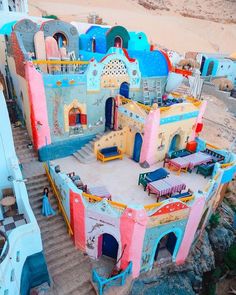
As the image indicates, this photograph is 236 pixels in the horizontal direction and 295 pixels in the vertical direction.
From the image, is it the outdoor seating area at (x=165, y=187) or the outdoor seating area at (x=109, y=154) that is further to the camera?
the outdoor seating area at (x=109, y=154)

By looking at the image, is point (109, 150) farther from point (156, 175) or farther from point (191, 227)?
point (191, 227)

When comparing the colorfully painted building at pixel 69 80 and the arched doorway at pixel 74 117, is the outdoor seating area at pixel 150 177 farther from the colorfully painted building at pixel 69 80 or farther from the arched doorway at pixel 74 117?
the arched doorway at pixel 74 117

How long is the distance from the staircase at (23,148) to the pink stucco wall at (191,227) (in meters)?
9.90

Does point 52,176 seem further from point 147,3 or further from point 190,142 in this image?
point 147,3

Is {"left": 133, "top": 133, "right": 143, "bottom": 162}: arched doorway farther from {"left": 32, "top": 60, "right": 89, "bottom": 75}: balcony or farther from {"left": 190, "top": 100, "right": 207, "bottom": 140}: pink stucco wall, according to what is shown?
{"left": 32, "top": 60, "right": 89, "bottom": 75}: balcony

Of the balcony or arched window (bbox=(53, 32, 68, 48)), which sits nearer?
the balcony

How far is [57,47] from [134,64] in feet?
17.4

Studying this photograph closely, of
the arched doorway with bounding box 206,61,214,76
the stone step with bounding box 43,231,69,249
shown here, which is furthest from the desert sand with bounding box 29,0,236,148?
the stone step with bounding box 43,231,69,249

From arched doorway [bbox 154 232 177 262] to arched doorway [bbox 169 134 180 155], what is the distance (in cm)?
589

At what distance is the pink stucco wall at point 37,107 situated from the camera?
1286 centimetres

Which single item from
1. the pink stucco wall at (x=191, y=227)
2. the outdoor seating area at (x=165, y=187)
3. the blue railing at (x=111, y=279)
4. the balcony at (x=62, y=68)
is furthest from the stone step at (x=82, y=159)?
the pink stucco wall at (x=191, y=227)

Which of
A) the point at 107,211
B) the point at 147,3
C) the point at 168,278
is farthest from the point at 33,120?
the point at 147,3

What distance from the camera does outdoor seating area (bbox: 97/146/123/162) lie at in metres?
15.0

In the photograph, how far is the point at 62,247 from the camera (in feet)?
38.6
